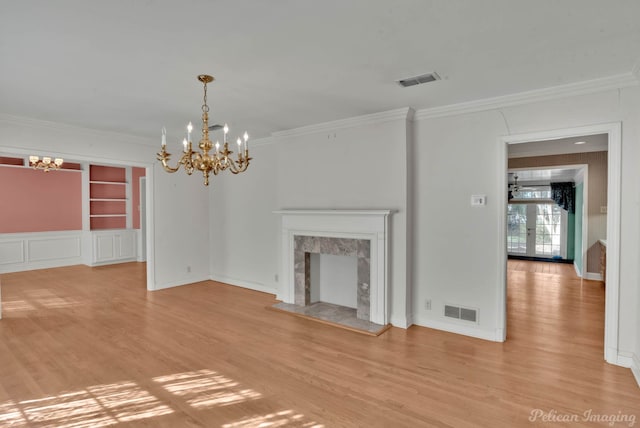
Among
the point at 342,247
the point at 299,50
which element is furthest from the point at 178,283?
the point at 299,50

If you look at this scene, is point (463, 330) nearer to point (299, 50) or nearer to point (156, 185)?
point (299, 50)

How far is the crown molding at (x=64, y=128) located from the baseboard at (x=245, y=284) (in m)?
2.62

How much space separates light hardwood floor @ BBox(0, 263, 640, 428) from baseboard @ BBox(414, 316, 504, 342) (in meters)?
0.09

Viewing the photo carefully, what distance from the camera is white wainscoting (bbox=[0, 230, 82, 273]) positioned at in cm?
721

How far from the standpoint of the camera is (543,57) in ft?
8.40

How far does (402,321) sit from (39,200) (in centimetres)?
840

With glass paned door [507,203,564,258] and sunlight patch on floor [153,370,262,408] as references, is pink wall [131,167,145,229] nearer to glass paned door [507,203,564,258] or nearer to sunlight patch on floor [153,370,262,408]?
sunlight patch on floor [153,370,262,408]

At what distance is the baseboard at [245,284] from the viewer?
5.57 m

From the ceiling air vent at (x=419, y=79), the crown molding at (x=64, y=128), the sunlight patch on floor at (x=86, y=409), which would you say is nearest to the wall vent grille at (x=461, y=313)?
the ceiling air vent at (x=419, y=79)

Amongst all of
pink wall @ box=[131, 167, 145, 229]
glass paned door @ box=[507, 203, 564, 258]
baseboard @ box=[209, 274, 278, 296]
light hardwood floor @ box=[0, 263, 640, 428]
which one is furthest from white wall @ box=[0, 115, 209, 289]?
glass paned door @ box=[507, 203, 564, 258]

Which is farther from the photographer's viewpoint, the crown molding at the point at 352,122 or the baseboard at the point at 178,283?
the baseboard at the point at 178,283

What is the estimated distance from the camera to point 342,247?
14.4ft

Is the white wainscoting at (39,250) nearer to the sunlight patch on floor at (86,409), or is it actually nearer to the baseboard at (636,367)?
the sunlight patch on floor at (86,409)

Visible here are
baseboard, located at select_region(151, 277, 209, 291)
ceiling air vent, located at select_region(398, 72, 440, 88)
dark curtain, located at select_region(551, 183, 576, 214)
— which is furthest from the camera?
dark curtain, located at select_region(551, 183, 576, 214)
